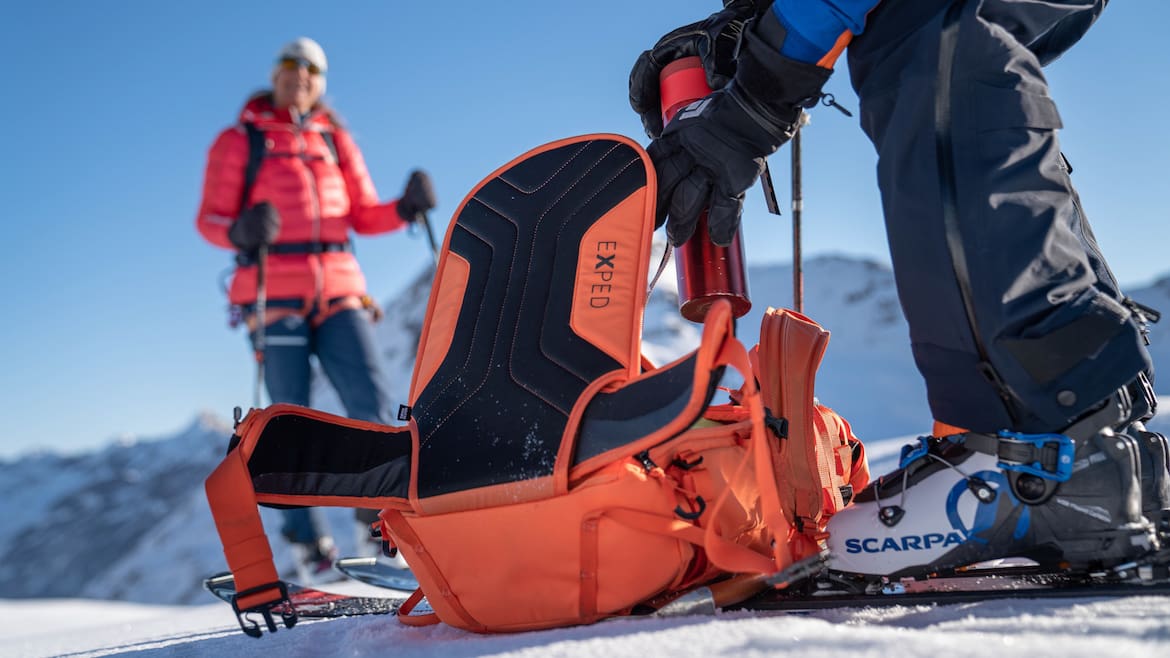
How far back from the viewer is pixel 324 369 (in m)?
3.54

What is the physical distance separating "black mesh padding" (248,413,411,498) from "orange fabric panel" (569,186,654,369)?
389 mm

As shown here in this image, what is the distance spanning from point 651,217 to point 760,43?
39 centimetres

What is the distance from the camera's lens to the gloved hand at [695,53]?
1634mm

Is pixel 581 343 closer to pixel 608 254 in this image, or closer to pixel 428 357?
pixel 608 254

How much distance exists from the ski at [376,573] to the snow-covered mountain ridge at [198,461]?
3.85 feet

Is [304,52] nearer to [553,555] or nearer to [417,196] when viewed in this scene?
[417,196]

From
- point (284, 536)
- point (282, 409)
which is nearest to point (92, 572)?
point (284, 536)

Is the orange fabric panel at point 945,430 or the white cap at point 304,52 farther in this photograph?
the white cap at point 304,52

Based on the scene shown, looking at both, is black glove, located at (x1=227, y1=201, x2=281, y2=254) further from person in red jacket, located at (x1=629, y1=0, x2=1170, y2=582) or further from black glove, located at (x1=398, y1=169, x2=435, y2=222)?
person in red jacket, located at (x1=629, y1=0, x2=1170, y2=582)

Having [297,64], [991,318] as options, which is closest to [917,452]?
[991,318]

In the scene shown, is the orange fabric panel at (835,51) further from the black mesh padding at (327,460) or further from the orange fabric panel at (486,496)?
the black mesh padding at (327,460)

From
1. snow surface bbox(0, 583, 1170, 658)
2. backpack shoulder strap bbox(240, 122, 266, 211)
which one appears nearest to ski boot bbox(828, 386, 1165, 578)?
snow surface bbox(0, 583, 1170, 658)

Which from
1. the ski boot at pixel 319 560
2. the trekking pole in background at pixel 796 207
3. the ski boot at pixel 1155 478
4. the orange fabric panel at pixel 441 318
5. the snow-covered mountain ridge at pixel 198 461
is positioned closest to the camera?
the ski boot at pixel 1155 478

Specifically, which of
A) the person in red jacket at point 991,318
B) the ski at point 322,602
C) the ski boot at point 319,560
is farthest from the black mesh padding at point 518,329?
the ski boot at point 319,560
